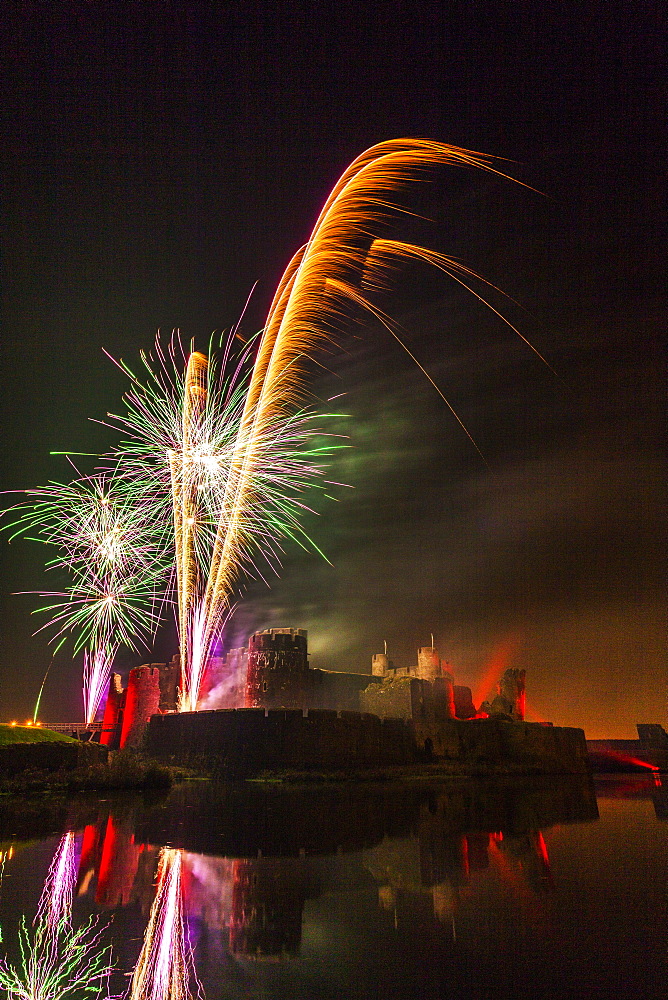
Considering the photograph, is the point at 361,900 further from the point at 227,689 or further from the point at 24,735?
the point at 227,689

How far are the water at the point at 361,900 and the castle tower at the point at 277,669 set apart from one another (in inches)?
664

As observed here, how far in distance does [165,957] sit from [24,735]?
527 inches

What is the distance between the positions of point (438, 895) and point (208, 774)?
15.4m

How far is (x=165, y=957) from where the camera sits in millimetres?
3814

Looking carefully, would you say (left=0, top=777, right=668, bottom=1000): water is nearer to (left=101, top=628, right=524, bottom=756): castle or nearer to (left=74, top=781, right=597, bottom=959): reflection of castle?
(left=74, top=781, right=597, bottom=959): reflection of castle

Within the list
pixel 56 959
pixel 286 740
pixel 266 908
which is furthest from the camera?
pixel 286 740

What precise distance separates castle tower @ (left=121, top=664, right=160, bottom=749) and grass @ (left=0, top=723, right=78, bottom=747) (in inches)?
318

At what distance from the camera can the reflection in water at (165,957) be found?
3.38m

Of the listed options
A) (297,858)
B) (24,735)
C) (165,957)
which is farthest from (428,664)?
(165,957)

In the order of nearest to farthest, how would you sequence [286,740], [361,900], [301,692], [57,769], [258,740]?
1. [361,900]
2. [57,769]
3. [258,740]
4. [286,740]
5. [301,692]

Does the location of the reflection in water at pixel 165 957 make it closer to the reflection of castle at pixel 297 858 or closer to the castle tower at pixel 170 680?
the reflection of castle at pixel 297 858

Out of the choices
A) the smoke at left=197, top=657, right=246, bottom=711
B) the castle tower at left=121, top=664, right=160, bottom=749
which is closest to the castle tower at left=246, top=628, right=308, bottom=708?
the smoke at left=197, top=657, right=246, bottom=711

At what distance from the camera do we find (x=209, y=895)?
16.9ft

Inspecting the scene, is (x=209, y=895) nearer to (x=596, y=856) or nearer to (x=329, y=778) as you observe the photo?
(x=596, y=856)
